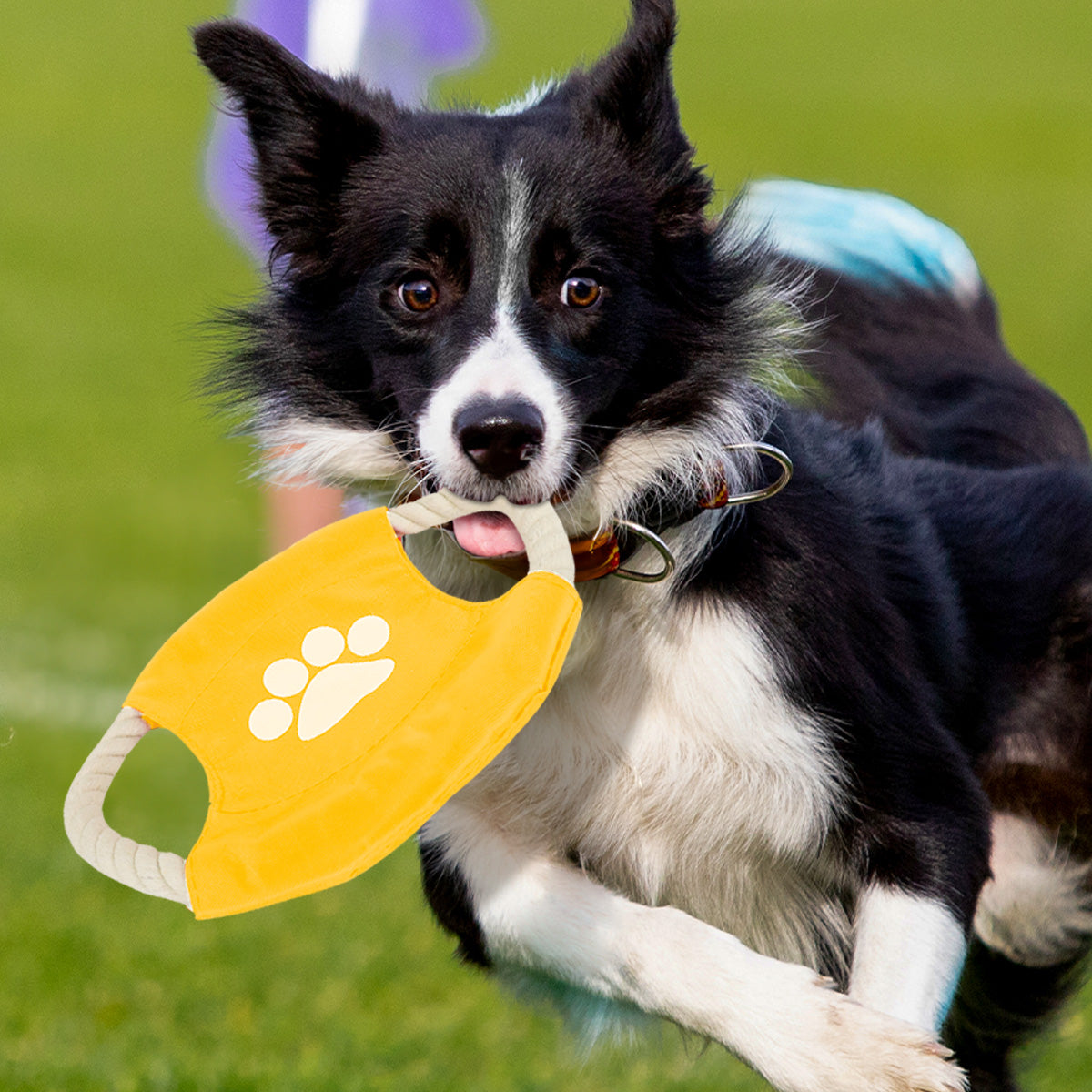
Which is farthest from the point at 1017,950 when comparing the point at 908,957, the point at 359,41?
the point at 359,41

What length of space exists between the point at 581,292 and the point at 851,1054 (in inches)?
54.5

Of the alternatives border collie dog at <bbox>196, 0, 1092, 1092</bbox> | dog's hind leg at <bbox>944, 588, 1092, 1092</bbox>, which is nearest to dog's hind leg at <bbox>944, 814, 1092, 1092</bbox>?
dog's hind leg at <bbox>944, 588, 1092, 1092</bbox>

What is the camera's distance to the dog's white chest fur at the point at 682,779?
11.4 ft

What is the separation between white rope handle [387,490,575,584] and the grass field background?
31.1 inches

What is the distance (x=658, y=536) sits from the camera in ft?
11.3

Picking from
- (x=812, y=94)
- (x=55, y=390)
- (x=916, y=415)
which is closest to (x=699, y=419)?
(x=916, y=415)

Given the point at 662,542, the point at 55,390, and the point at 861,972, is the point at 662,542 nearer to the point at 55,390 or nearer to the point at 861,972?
the point at 861,972

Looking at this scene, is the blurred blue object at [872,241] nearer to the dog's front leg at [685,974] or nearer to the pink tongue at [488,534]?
the pink tongue at [488,534]

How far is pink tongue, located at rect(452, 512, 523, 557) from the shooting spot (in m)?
3.29

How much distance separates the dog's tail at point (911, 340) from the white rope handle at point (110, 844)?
Answer: 2142mm

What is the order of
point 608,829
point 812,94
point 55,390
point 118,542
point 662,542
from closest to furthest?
point 662,542
point 608,829
point 118,542
point 55,390
point 812,94

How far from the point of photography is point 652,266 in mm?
3539

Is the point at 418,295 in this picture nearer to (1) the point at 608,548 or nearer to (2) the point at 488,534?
(2) the point at 488,534

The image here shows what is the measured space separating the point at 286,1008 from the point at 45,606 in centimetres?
742
